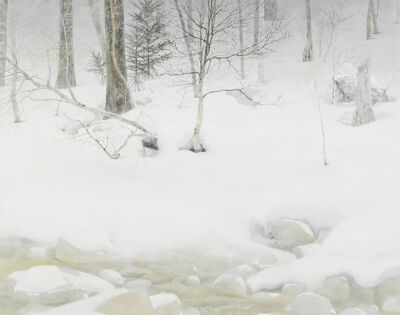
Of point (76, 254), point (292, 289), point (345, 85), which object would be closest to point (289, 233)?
point (292, 289)

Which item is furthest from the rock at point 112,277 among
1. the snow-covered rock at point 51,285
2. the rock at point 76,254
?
the rock at point 76,254

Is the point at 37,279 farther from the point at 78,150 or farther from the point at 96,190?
the point at 78,150

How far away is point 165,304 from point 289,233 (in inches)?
67.9

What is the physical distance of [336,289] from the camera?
13.7 ft

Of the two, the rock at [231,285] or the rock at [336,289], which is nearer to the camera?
the rock at [336,289]

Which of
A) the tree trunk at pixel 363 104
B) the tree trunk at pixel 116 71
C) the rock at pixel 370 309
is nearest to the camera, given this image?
the rock at pixel 370 309

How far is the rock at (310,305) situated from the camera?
12.6 feet

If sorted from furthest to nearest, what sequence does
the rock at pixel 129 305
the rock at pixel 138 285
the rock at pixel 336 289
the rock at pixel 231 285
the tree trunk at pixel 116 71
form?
1. the tree trunk at pixel 116 71
2. the rock at pixel 138 285
3. the rock at pixel 231 285
4. the rock at pixel 336 289
5. the rock at pixel 129 305

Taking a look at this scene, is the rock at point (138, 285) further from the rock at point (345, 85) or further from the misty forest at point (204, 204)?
the rock at point (345, 85)

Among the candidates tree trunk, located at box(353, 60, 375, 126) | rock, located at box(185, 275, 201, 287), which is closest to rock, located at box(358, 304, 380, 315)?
rock, located at box(185, 275, 201, 287)

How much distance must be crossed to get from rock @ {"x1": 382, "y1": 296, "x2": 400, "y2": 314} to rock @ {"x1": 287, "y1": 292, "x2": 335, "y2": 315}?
0.43 metres

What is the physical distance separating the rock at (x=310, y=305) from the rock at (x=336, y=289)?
0.20 m

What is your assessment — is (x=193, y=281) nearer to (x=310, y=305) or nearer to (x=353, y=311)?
(x=310, y=305)

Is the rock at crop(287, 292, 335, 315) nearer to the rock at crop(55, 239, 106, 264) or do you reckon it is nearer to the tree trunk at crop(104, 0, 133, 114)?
the rock at crop(55, 239, 106, 264)
